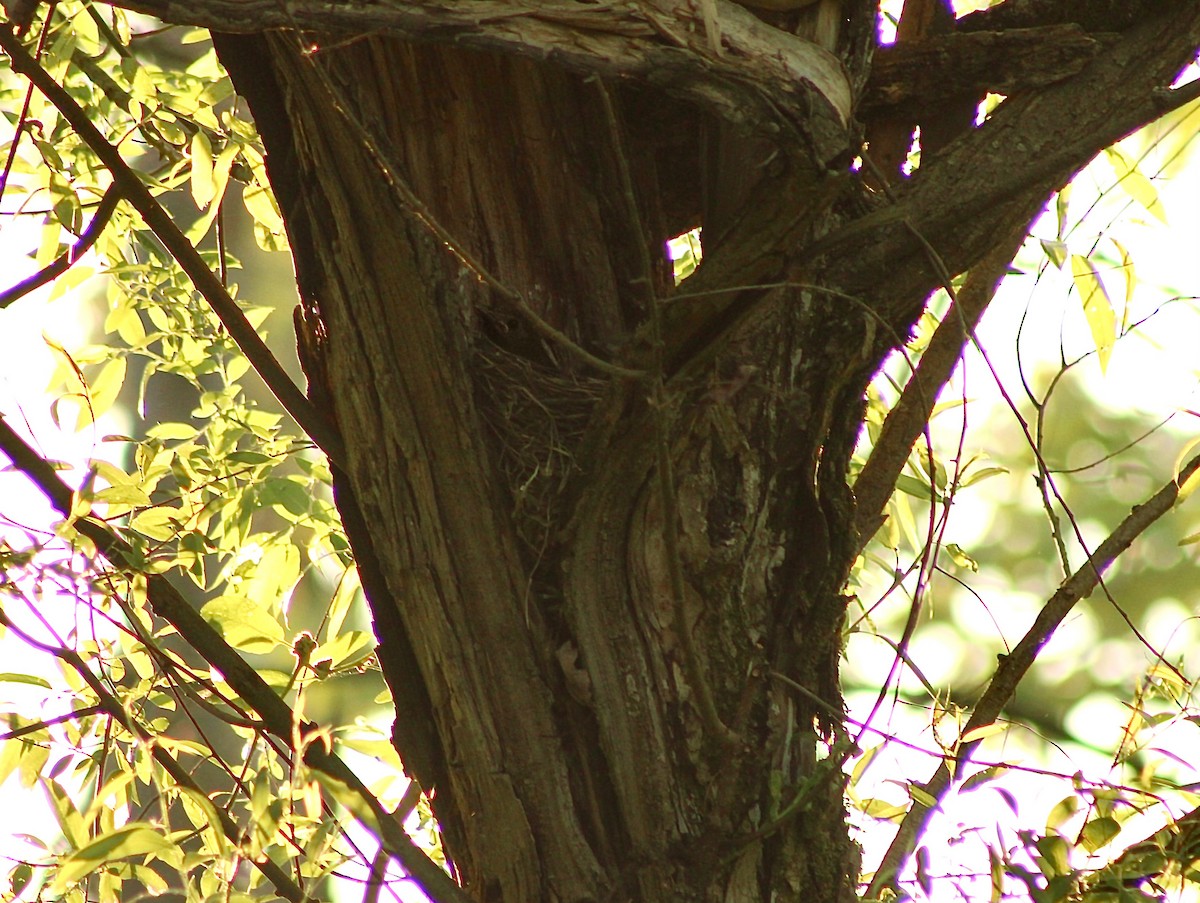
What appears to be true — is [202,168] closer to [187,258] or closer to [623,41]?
[187,258]

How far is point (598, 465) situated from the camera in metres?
0.87

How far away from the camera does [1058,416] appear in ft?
14.0

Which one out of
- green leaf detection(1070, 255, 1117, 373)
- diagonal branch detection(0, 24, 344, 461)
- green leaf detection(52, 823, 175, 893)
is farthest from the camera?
green leaf detection(1070, 255, 1117, 373)

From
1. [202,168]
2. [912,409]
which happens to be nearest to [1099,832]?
[912,409]

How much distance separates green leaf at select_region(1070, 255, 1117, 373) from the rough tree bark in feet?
0.73

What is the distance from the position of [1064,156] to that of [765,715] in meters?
0.49

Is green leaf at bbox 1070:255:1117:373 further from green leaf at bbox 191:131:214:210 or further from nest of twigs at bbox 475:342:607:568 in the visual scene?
green leaf at bbox 191:131:214:210

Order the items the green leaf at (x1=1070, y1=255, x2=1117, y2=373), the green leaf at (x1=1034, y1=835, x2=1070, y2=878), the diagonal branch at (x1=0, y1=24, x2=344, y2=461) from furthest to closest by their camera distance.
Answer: the green leaf at (x1=1070, y1=255, x2=1117, y2=373) < the diagonal branch at (x1=0, y1=24, x2=344, y2=461) < the green leaf at (x1=1034, y1=835, x2=1070, y2=878)

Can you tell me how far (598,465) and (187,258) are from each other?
0.43 m

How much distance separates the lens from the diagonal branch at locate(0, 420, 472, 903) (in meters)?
0.87

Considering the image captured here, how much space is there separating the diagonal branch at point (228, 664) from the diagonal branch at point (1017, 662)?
385 mm

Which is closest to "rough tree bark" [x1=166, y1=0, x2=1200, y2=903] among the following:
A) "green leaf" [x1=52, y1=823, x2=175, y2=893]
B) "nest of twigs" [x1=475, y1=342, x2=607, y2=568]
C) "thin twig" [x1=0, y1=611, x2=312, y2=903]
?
"nest of twigs" [x1=475, y1=342, x2=607, y2=568]

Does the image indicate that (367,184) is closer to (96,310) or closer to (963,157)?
(963,157)

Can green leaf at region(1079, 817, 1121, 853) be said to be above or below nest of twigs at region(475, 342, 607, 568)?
below
